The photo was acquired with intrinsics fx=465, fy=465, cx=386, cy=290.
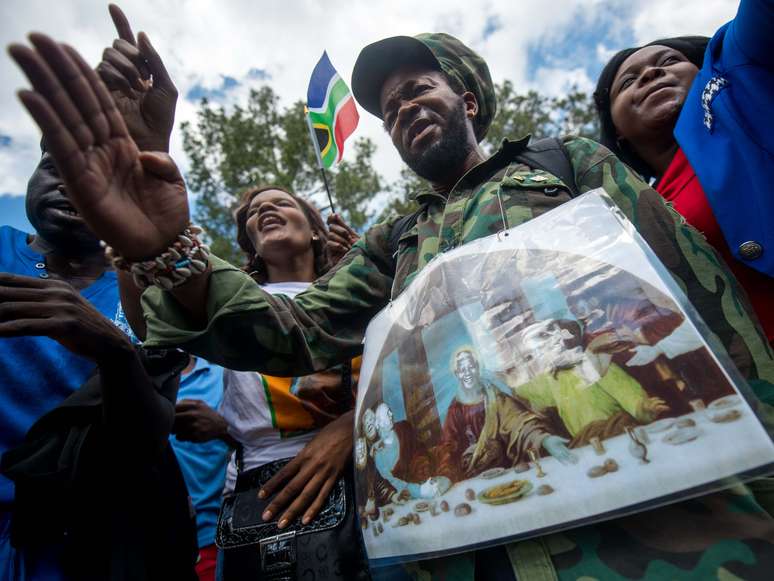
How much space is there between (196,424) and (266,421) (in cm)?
80

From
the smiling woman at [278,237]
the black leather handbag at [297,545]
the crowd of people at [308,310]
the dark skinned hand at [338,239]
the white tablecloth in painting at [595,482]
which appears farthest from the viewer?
the dark skinned hand at [338,239]

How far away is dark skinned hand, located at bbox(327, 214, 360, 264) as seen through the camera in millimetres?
2736

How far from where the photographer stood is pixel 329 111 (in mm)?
3564

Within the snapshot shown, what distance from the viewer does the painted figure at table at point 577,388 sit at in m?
0.75

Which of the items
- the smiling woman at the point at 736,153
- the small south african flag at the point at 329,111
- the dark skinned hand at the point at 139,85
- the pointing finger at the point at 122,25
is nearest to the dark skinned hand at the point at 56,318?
the dark skinned hand at the point at 139,85

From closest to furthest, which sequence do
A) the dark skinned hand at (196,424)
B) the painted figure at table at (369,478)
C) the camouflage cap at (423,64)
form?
the painted figure at table at (369,478)
the camouflage cap at (423,64)
the dark skinned hand at (196,424)

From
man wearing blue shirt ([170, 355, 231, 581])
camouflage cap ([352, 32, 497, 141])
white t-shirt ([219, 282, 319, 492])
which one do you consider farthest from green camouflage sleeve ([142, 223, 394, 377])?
man wearing blue shirt ([170, 355, 231, 581])

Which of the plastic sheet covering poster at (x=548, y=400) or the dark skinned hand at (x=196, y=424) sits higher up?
the dark skinned hand at (x=196, y=424)

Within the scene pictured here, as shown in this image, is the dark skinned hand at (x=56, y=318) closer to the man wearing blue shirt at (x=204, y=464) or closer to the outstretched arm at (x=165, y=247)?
the outstretched arm at (x=165, y=247)

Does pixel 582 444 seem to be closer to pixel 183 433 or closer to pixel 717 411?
pixel 717 411

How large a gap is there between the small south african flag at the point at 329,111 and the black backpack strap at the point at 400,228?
6.16ft

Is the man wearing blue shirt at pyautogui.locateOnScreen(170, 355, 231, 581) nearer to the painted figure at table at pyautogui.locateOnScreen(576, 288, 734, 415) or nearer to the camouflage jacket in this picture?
the camouflage jacket

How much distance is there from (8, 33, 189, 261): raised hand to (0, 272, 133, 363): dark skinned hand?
19.6 inches

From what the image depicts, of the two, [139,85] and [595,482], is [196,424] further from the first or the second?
[595,482]
